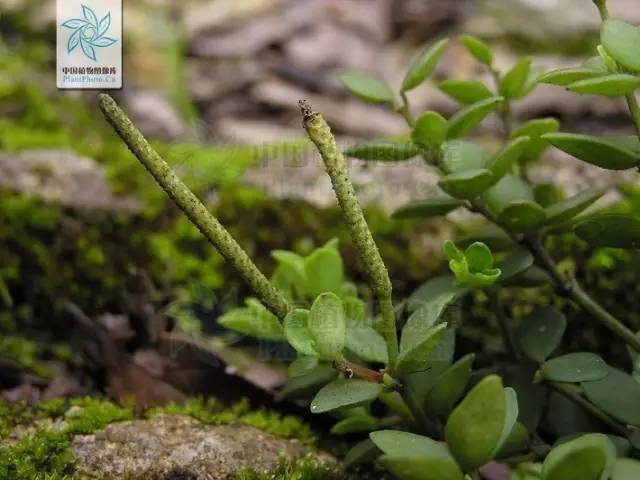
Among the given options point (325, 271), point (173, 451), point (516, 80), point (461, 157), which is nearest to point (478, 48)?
point (516, 80)

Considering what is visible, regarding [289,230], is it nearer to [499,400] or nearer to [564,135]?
[564,135]

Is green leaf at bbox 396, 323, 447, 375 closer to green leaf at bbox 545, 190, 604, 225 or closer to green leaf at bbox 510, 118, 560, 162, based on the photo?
green leaf at bbox 545, 190, 604, 225

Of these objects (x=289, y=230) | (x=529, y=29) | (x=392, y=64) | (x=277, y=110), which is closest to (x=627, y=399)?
(x=289, y=230)

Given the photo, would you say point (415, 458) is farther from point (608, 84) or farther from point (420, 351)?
point (608, 84)

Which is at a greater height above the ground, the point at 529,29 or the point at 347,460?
the point at 529,29

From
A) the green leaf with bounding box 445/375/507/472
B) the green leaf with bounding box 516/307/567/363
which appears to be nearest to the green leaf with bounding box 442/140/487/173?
the green leaf with bounding box 516/307/567/363

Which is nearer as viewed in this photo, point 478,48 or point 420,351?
point 420,351
